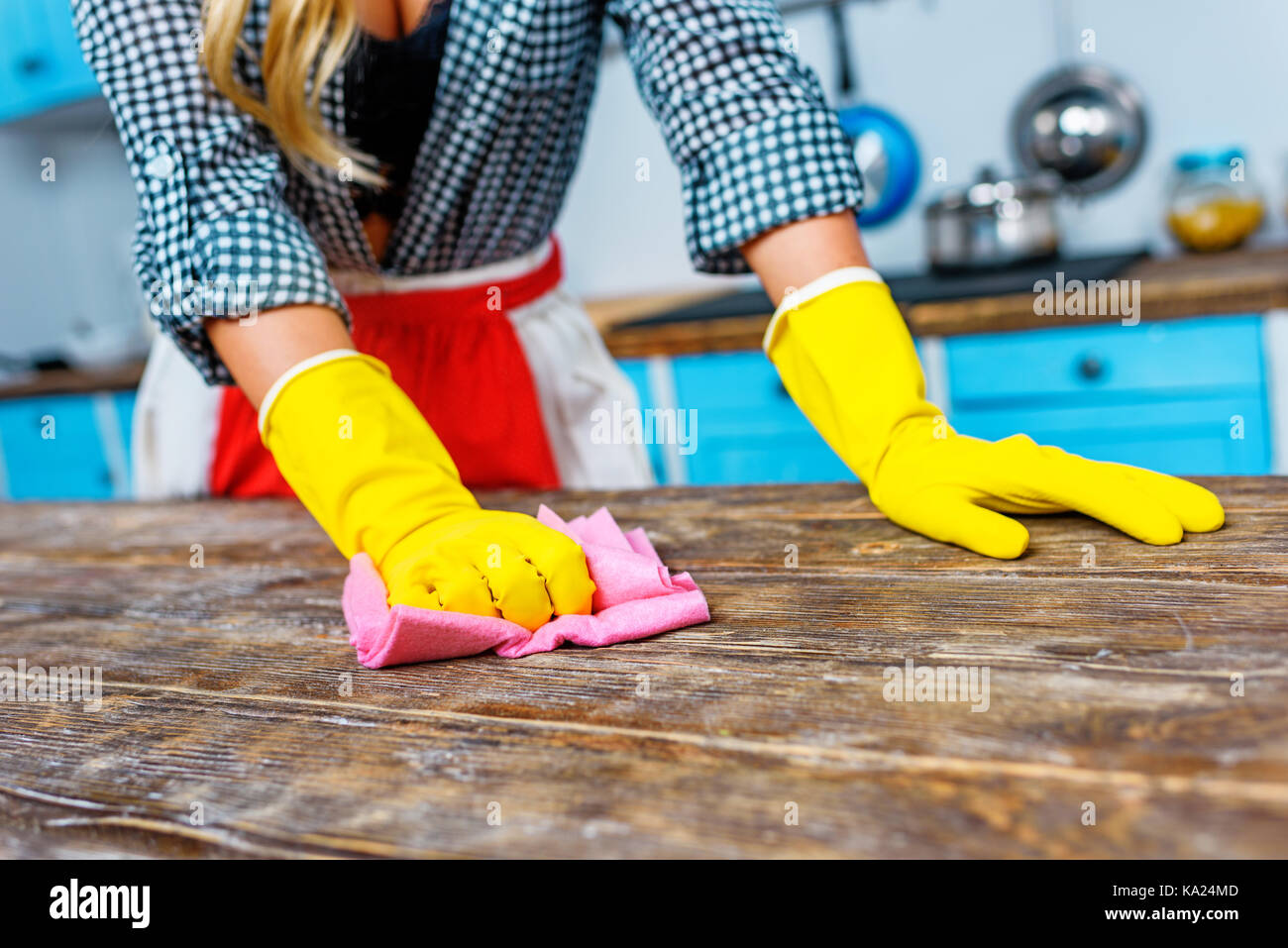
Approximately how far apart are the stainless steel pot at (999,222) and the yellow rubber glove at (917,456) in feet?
4.21

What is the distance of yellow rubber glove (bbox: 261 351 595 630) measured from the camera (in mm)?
588

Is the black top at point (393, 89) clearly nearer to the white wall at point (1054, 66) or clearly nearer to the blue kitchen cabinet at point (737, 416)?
the blue kitchen cabinet at point (737, 416)

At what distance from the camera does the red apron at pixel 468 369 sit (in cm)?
110

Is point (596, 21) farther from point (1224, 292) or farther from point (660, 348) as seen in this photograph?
point (1224, 292)

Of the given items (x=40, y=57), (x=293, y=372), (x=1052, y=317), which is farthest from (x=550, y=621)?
(x=40, y=57)

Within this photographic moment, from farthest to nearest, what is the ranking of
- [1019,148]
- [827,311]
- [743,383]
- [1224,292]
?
1. [1019,148]
2. [743,383]
3. [1224,292]
4. [827,311]

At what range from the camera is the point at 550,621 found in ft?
1.98

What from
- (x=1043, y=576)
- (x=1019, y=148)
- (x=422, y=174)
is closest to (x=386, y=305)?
(x=422, y=174)

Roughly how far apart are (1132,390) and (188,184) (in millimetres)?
1398

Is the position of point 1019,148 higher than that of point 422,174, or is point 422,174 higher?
point 1019,148

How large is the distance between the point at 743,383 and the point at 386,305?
91cm

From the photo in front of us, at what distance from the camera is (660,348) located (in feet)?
6.29
